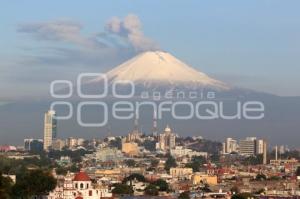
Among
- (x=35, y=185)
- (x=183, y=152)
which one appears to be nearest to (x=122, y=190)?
(x=35, y=185)

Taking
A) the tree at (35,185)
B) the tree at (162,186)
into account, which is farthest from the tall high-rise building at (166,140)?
the tree at (35,185)

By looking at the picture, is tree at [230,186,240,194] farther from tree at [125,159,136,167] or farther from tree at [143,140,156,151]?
tree at [143,140,156,151]

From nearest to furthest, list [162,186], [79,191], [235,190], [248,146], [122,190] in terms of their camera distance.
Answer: [79,191]
[122,190]
[235,190]
[162,186]
[248,146]

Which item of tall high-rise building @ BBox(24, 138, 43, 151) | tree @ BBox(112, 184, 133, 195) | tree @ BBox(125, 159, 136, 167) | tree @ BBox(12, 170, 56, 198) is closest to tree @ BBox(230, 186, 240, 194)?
tree @ BBox(112, 184, 133, 195)

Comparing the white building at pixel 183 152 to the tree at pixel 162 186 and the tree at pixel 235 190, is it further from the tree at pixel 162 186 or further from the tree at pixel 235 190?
the tree at pixel 235 190

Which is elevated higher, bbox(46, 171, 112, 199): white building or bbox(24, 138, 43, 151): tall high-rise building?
bbox(24, 138, 43, 151): tall high-rise building

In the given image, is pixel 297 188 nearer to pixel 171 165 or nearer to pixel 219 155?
pixel 171 165

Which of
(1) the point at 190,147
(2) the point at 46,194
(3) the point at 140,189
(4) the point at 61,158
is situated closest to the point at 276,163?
(4) the point at 61,158

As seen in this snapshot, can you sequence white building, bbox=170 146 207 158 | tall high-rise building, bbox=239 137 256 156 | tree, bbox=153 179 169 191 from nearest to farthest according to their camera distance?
tree, bbox=153 179 169 191, white building, bbox=170 146 207 158, tall high-rise building, bbox=239 137 256 156

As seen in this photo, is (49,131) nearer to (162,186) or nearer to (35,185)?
(162,186)
